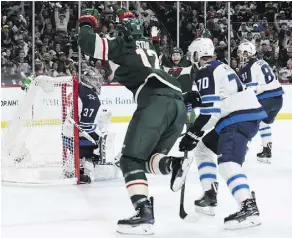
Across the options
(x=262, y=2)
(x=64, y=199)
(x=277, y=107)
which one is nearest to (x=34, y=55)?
(x=262, y=2)

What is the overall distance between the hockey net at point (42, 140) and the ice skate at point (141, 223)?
1529 mm

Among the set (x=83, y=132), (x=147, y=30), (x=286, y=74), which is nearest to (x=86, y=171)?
(x=83, y=132)

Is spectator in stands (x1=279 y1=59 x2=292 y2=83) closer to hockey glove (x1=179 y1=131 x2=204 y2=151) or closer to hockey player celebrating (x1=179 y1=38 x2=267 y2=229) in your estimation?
hockey player celebrating (x1=179 y1=38 x2=267 y2=229)

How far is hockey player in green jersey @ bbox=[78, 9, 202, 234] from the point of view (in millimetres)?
3248

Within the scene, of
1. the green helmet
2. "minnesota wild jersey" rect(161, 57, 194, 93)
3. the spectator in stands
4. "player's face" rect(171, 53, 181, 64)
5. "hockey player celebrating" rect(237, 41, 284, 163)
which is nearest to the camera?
the green helmet

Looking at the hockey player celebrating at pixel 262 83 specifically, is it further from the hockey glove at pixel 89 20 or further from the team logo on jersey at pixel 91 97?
the hockey glove at pixel 89 20

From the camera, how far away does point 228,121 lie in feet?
11.5

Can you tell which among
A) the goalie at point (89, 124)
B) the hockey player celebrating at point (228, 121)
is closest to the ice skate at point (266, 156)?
the goalie at point (89, 124)

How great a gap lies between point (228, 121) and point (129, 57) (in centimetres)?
64

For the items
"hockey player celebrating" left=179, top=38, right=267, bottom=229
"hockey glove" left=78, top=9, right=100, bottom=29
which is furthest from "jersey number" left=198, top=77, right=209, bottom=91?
"hockey glove" left=78, top=9, right=100, bottom=29

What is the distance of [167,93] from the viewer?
3.37 m

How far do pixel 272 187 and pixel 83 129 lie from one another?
4.70ft

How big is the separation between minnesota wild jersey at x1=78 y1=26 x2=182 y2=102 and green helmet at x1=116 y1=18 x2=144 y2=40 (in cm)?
3

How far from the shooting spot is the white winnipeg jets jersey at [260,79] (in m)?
5.64
